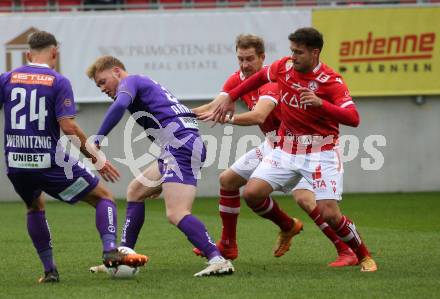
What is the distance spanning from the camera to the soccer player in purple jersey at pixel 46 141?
7.55 m

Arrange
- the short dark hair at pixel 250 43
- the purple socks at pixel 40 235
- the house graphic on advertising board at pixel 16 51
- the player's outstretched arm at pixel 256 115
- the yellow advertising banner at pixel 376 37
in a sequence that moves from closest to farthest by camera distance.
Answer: the purple socks at pixel 40 235, the player's outstretched arm at pixel 256 115, the short dark hair at pixel 250 43, the house graphic on advertising board at pixel 16 51, the yellow advertising banner at pixel 376 37

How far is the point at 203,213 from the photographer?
50.5 ft

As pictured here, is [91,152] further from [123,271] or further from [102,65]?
[123,271]

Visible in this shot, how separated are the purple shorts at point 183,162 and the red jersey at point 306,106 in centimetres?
96

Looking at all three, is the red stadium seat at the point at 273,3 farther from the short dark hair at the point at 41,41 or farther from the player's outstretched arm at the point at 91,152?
the player's outstretched arm at the point at 91,152

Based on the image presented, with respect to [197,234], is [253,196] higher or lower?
higher

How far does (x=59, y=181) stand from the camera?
7602 mm

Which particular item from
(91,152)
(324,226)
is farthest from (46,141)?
(324,226)

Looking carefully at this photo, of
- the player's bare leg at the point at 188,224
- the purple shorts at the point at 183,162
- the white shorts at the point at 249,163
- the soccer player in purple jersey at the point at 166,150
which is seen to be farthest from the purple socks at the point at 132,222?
the white shorts at the point at 249,163

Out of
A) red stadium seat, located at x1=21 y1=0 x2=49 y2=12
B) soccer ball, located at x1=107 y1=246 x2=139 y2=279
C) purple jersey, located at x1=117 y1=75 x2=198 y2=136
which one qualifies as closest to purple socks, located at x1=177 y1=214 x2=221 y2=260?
soccer ball, located at x1=107 y1=246 x2=139 y2=279

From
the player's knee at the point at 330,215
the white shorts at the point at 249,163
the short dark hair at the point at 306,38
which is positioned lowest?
the player's knee at the point at 330,215

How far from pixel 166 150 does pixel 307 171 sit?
1363mm

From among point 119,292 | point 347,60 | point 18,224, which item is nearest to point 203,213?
point 18,224

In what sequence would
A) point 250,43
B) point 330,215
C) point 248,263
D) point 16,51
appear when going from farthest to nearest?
point 16,51, point 250,43, point 248,263, point 330,215
